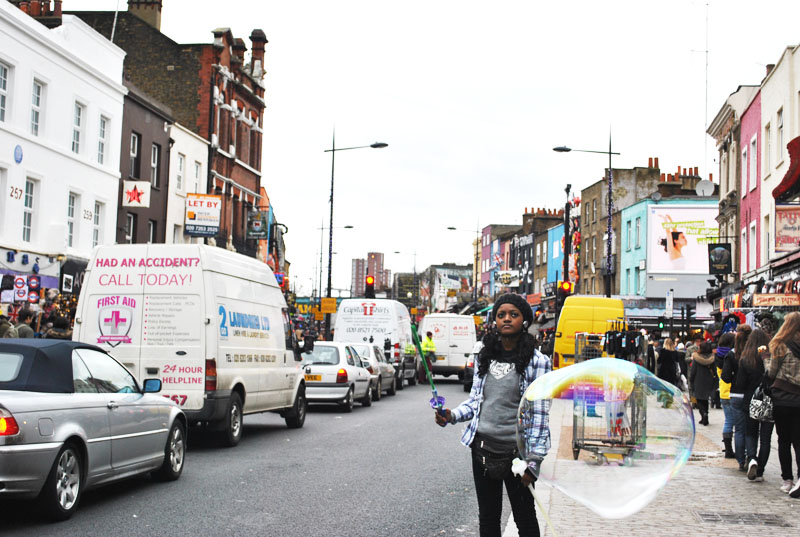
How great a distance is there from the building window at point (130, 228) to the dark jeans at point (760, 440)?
27608 millimetres

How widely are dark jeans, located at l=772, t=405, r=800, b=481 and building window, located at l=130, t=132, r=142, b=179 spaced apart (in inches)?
1158

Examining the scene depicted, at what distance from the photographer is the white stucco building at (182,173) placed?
39.1 metres

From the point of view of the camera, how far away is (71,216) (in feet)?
101

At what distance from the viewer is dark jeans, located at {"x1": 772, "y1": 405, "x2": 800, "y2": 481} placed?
10.1m

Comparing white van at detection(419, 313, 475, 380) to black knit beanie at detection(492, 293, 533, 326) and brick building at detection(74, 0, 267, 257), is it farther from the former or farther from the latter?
black knit beanie at detection(492, 293, 533, 326)

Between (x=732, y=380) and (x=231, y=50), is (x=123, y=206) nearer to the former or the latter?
(x=231, y=50)

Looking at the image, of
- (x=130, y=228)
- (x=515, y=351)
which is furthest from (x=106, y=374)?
(x=130, y=228)

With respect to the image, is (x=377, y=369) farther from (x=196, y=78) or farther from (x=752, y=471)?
(x=196, y=78)

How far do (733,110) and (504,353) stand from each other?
3291 centimetres

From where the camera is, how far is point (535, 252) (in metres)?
85.6

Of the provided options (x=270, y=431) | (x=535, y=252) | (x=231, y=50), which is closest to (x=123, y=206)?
(x=231, y=50)

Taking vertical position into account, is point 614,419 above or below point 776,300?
below

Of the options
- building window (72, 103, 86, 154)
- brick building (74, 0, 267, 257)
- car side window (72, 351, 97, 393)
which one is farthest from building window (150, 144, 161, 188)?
car side window (72, 351, 97, 393)

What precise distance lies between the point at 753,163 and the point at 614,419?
2913 centimetres
